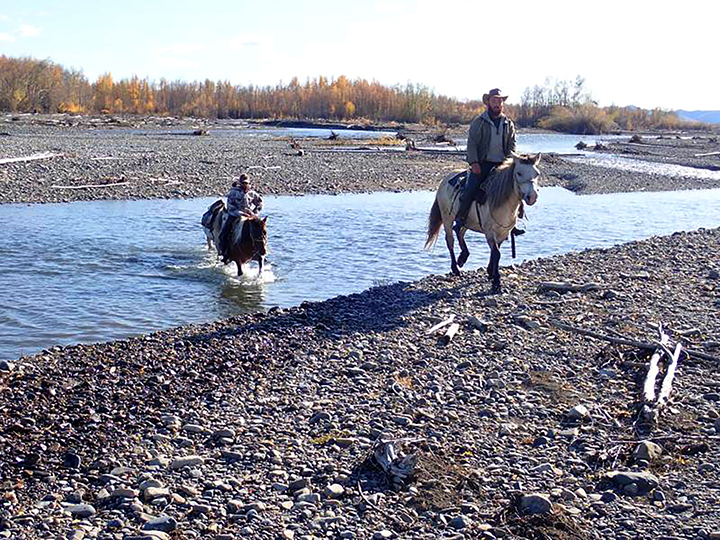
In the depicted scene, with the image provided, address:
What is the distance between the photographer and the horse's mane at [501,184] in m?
10.8

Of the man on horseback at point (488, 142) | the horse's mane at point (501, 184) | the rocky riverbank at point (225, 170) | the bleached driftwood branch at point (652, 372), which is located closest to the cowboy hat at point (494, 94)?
the man on horseback at point (488, 142)

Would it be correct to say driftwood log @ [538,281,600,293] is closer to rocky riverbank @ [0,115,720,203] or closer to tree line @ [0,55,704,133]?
rocky riverbank @ [0,115,720,203]

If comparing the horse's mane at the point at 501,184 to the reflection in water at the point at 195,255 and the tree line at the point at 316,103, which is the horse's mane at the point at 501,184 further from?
the tree line at the point at 316,103

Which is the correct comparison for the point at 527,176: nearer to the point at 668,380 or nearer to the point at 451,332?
the point at 451,332

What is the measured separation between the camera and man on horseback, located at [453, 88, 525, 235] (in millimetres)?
11062

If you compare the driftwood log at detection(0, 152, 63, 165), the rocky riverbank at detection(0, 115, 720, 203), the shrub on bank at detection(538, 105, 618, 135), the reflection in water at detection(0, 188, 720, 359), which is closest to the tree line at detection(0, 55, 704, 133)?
the shrub on bank at detection(538, 105, 618, 135)

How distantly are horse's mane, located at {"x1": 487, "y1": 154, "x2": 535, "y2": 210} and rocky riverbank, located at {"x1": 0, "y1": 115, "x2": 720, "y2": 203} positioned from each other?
14573 mm

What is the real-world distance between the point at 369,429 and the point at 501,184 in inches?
218

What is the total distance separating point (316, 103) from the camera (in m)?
109

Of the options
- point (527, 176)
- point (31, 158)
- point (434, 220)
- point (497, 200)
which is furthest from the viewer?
point (31, 158)

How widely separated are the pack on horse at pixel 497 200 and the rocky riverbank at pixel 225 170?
1341cm

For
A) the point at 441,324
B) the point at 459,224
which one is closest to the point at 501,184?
the point at 459,224

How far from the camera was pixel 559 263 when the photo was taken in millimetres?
13695

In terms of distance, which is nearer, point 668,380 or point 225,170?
point 668,380
